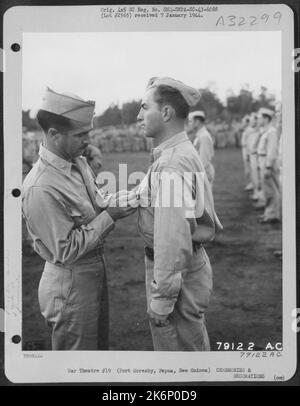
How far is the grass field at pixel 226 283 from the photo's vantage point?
4.97 ft

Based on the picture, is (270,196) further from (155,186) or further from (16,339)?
(16,339)

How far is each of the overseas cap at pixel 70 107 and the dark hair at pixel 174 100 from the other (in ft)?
0.64

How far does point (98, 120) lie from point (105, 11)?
12.9 inches

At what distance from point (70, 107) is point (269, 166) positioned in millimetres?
613

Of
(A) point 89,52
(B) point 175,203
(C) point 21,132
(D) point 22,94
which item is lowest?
(B) point 175,203

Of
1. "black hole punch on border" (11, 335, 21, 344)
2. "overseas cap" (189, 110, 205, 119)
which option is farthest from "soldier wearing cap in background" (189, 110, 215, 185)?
"black hole punch on border" (11, 335, 21, 344)

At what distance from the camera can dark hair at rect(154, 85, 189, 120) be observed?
1.44 metres

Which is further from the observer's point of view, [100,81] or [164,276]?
[100,81]

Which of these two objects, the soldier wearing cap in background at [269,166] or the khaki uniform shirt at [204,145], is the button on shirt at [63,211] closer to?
the khaki uniform shirt at [204,145]

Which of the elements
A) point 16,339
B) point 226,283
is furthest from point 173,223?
point 16,339

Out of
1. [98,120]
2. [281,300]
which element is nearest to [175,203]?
[98,120]

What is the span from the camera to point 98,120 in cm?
150

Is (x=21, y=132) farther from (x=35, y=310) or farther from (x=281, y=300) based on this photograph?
(x=281, y=300)

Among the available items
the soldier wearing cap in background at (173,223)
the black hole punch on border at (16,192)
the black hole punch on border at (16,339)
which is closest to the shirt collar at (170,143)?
the soldier wearing cap in background at (173,223)
